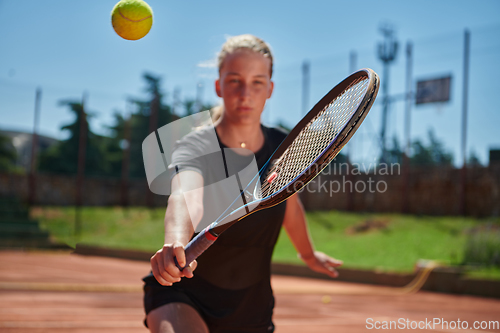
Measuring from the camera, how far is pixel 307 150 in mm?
2076

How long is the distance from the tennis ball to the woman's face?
1.54 ft

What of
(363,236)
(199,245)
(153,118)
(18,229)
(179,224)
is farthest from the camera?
(153,118)

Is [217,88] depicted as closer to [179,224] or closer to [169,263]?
[179,224]

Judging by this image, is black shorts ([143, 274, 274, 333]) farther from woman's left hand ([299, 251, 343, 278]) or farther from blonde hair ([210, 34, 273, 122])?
blonde hair ([210, 34, 273, 122])

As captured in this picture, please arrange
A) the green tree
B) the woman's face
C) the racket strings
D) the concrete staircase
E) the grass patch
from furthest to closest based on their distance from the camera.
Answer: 1. the green tree
2. the concrete staircase
3. the grass patch
4. the woman's face
5. the racket strings

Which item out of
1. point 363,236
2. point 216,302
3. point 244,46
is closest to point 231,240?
point 216,302

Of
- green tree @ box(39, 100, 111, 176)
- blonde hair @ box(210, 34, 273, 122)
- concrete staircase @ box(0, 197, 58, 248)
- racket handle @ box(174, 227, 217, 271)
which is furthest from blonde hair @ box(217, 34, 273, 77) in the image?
green tree @ box(39, 100, 111, 176)

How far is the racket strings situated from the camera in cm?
191

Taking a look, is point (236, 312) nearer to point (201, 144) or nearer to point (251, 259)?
point (251, 259)

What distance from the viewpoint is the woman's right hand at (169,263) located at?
4.72 ft

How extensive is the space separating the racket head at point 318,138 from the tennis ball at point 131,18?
0.84 metres

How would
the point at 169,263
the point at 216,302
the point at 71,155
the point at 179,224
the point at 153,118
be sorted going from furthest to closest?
the point at 71,155
the point at 153,118
the point at 216,302
the point at 179,224
the point at 169,263

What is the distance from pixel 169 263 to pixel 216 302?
2.25 ft

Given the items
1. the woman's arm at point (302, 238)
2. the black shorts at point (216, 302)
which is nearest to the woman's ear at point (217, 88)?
the woman's arm at point (302, 238)
